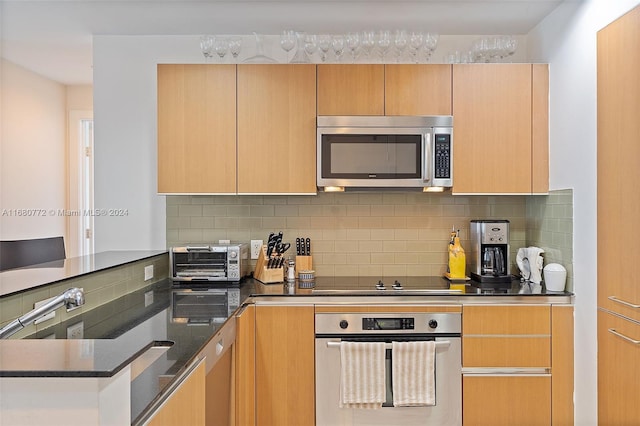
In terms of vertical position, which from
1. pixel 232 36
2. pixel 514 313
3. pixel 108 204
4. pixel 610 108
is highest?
pixel 232 36

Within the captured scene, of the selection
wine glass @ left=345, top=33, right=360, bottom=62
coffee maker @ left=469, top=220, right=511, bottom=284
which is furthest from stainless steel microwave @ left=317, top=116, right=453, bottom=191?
wine glass @ left=345, top=33, right=360, bottom=62

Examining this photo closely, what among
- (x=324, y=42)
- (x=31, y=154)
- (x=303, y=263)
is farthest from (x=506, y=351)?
(x=31, y=154)

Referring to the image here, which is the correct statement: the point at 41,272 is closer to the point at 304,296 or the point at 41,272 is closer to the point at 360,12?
the point at 304,296

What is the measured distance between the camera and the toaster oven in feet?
10.0

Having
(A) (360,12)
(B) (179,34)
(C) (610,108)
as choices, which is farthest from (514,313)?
(B) (179,34)

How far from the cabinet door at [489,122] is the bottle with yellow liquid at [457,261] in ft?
1.25

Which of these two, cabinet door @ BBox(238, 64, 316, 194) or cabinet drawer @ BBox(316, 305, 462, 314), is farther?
cabinet door @ BBox(238, 64, 316, 194)

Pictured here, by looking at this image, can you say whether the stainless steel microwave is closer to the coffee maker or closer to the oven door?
the coffee maker

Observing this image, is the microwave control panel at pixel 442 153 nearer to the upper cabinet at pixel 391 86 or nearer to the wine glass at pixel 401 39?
the upper cabinet at pixel 391 86

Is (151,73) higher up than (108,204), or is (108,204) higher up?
(151,73)

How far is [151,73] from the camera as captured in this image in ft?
10.9

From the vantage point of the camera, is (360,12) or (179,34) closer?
(360,12)

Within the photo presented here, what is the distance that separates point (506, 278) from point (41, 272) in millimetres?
2509

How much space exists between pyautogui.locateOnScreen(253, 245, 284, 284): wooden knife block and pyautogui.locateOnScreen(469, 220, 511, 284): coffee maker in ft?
4.05
